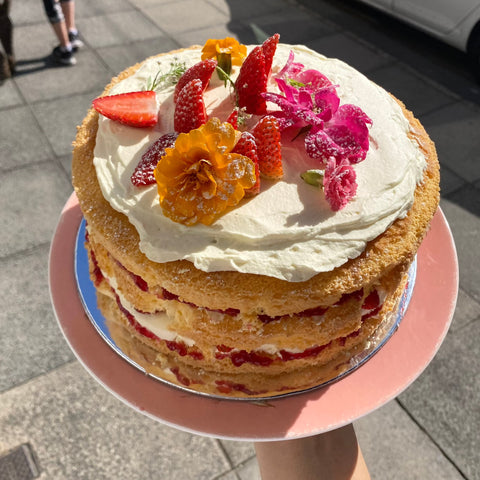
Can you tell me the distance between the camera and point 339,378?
7.38 feet

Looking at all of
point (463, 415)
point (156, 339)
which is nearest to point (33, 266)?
point (156, 339)

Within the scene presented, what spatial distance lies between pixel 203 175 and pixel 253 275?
45 centimetres

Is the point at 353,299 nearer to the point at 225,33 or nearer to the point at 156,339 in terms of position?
the point at 156,339

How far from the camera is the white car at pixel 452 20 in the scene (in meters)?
6.81

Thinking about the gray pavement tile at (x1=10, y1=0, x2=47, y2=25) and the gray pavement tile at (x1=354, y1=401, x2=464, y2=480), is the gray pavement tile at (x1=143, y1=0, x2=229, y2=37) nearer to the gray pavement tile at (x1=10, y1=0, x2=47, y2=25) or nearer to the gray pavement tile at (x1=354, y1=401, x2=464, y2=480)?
the gray pavement tile at (x1=10, y1=0, x2=47, y2=25)

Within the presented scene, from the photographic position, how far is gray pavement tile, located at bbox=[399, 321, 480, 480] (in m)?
3.64

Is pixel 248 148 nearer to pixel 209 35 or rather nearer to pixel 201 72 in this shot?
pixel 201 72

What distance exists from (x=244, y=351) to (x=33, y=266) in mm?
3109

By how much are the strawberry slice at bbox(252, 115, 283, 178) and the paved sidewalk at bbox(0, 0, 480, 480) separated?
242cm

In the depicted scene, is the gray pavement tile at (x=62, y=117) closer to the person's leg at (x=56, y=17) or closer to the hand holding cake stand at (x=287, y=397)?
Answer: the person's leg at (x=56, y=17)

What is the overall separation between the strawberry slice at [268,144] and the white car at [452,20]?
631cm

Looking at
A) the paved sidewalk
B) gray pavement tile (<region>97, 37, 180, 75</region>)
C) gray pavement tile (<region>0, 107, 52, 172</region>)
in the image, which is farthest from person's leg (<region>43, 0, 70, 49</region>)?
gray pavement tile (<region>0, 107, 52, 172</region>)

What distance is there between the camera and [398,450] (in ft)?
12.0

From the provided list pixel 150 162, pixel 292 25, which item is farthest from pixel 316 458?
pixel 292 25
